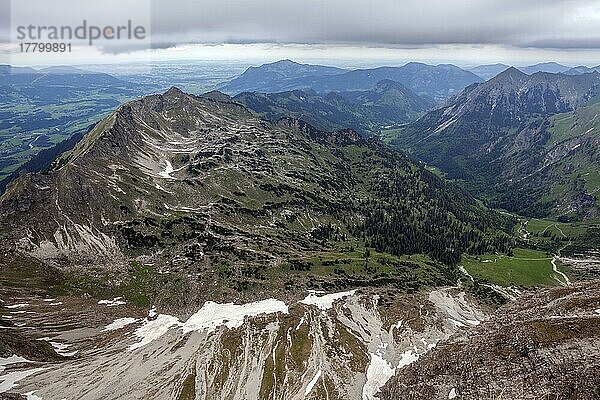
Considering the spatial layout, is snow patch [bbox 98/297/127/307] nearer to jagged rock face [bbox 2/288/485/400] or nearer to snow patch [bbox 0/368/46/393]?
jagged rock face [bbox 2/288/485/400]

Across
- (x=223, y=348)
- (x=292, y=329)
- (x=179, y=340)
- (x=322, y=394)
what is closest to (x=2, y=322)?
(x=179, y=340)

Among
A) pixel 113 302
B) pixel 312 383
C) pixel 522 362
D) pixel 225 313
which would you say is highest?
pixel 522 362

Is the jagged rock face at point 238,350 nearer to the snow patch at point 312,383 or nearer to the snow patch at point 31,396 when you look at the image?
the snow patch at point 312,383

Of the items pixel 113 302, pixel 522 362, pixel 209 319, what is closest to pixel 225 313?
pixel 209 319

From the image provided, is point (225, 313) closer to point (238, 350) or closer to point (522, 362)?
point (238, 350)

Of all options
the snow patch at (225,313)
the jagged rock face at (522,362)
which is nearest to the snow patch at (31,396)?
the snow patch at (225,313)

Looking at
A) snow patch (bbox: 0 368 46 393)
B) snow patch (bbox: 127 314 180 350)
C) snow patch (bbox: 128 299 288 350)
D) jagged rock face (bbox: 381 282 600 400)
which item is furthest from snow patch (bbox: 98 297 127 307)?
jagged rock face (bbox: 381 282 600 400)

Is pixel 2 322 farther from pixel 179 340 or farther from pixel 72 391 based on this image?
pixel 179 340
